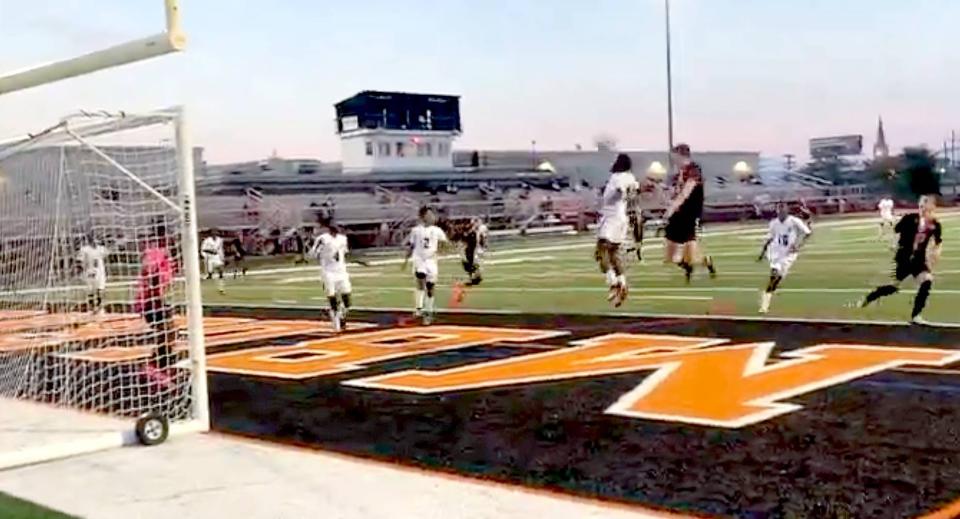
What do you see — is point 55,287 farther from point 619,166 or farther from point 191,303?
point 619,166

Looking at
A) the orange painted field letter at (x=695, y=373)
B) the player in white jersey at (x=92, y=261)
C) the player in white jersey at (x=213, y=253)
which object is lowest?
the orange painted field letter at (x=695, y=373)

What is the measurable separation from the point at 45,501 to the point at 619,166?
8.30 metres

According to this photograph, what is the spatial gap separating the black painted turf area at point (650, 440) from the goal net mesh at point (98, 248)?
820 mm

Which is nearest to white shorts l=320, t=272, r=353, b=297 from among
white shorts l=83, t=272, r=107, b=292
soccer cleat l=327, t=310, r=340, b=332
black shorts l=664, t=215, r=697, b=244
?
soccer cleat l=327, t=310, r=340, b=332

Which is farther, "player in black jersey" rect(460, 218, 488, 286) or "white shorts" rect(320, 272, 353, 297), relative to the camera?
"player in black jersey" rect(460, 218, 488, 286)

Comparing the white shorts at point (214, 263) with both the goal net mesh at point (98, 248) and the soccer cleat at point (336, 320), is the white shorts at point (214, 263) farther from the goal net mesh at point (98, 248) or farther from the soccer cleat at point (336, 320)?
the goal net mesh at point (98, 248)

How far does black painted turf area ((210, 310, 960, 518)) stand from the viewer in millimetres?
6660

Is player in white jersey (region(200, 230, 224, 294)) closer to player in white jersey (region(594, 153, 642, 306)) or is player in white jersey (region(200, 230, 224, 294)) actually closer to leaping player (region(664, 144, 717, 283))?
player in white jersey (region(594, 153, 642, 306))

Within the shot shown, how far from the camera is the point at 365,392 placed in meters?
11.1

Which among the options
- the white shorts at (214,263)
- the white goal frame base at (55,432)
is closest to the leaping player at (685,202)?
the white goal frame base at (55,432)

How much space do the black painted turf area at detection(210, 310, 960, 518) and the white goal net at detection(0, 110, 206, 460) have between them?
84 cm

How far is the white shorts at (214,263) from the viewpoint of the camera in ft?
96.9

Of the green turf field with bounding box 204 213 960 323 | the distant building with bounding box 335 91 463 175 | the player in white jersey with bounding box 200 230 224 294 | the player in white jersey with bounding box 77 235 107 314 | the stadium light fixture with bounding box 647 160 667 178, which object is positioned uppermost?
the distant building with bounding box 335 91 463 175

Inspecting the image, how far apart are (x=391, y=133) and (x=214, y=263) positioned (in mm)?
39581
